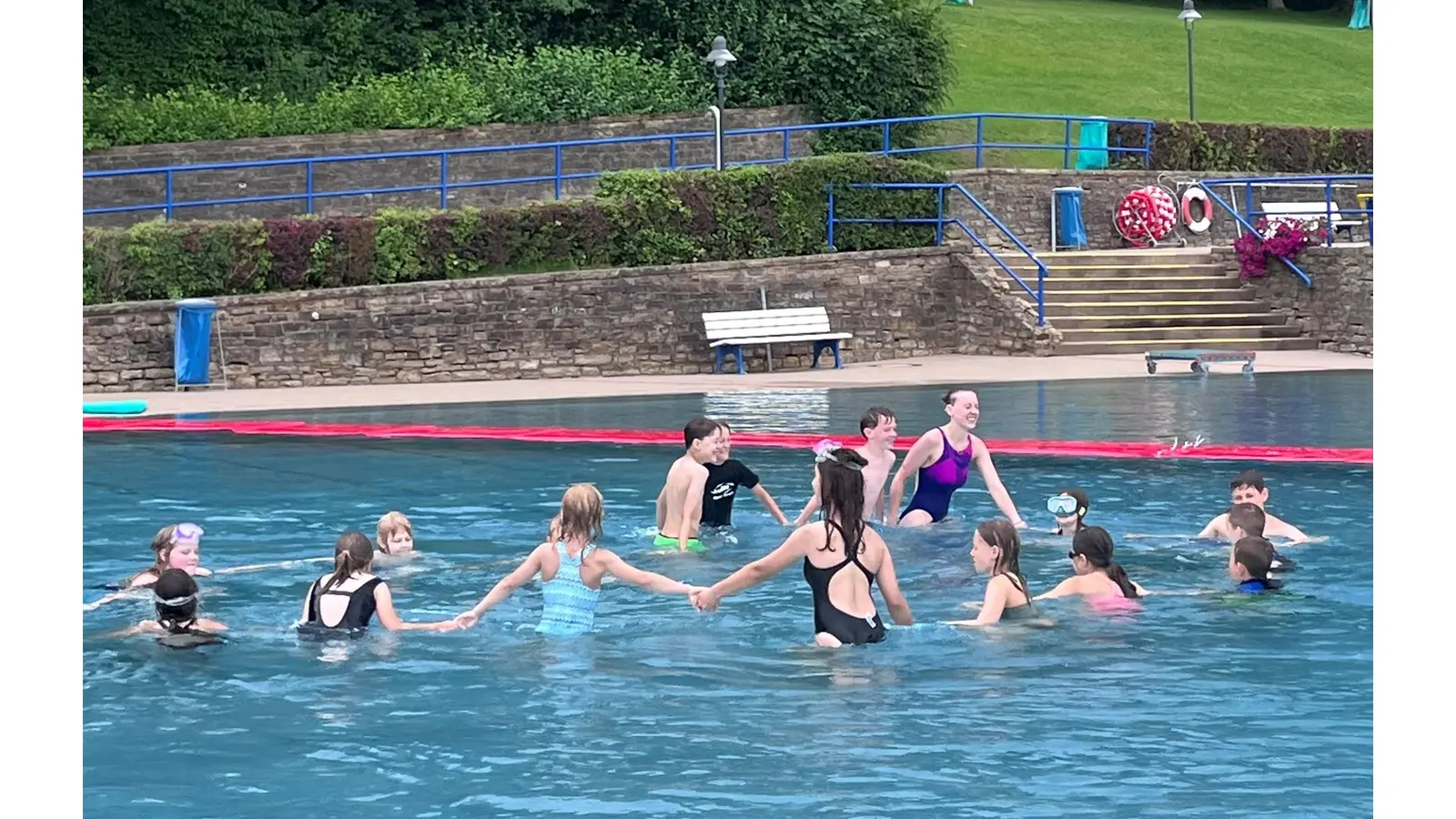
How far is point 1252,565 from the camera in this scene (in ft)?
41.8

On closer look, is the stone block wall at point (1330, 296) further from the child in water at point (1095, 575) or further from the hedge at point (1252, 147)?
the child in water at point (1095, 575)

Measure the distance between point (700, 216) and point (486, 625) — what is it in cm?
1685

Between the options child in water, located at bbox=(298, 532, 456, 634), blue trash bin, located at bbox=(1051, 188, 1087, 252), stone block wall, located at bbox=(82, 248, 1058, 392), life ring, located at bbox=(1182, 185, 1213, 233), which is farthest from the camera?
life ring, located at bbox=(1182, 185, 1213, 233)

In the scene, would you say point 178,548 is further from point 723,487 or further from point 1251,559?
point 1251,559

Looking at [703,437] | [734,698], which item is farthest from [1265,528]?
[734,698]

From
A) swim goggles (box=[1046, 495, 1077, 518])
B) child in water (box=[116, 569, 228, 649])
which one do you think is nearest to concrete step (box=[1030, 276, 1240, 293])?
swim goggles (box=[1046, 495, 1077, 518])

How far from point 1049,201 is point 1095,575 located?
75.2ft

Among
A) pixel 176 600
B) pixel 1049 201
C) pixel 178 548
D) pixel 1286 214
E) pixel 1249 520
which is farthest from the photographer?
pixel 1286 214

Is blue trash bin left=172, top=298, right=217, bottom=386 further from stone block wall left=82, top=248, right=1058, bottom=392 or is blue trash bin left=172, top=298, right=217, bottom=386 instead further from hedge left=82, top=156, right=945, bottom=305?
hedge left=82, top=156, right=945, bottom=305

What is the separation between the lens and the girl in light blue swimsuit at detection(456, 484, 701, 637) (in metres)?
11.3

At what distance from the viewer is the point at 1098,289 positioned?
30.8m

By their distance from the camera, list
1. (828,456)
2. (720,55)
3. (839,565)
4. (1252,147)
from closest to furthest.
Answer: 1. (839,565)
2. (828,456)
3. (720,55)
4. (1252,147)

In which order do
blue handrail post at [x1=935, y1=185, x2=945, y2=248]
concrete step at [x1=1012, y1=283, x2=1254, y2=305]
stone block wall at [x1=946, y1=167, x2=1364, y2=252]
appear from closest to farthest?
concrete step at [x1=1012, y1=283, x2=1254, y2=305], blue handrail post at [x1=935, y1=185, x2=945, y2=248], stone block wall at [x1=946, y1=167, x2=1364, y2=252]

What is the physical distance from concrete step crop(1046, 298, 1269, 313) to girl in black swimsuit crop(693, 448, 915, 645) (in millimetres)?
19170
